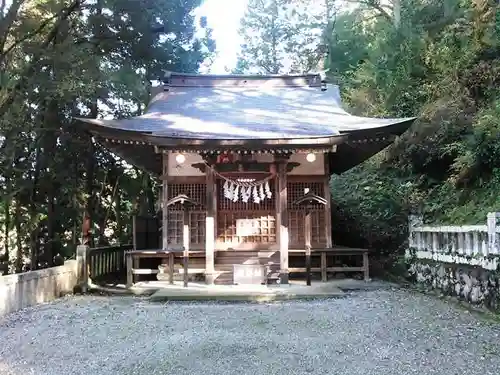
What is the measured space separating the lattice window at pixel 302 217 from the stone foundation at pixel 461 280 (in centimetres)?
226

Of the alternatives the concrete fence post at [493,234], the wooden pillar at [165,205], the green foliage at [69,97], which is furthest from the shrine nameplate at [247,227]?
the concrete fence post at [493,234]

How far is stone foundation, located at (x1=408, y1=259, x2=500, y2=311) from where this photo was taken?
6.59 meters

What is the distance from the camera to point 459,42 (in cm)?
1269

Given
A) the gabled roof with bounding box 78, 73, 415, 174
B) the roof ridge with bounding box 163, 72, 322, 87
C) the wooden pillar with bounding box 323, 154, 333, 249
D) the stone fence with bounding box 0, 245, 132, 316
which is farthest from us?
the roof ridge with bounding box 163, 72, 322, 87

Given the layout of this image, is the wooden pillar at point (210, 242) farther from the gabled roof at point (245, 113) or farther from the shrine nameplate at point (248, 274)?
the gabled roof at point (245, 113)

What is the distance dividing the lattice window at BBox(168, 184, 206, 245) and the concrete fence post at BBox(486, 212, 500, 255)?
647 cm

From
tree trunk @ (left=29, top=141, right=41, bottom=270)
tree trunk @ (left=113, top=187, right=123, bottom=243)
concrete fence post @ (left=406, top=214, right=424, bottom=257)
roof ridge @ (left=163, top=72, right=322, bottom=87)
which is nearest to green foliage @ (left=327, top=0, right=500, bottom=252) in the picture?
concrete fence post @ (left=406, top=214, right=424, bottom=257)

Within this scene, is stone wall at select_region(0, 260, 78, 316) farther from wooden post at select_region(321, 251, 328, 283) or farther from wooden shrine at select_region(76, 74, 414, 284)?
wooden post at select_region(321, 251, 328, 283)

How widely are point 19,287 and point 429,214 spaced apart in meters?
Result: 7.96

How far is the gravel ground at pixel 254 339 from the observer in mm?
4363

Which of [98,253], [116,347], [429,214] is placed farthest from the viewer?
[98,253]

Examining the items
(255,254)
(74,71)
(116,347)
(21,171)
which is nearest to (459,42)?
(255,254)

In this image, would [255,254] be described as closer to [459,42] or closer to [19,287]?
[19,287]

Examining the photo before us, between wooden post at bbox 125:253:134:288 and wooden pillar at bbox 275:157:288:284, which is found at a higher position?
wooden pillar at bbox 275:157:288:284
